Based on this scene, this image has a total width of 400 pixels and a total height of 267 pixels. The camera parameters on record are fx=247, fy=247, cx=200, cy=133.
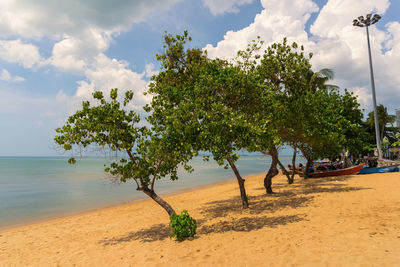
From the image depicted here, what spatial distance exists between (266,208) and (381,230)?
5752 millimetres

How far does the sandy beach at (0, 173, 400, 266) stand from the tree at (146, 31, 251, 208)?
2.63 metres

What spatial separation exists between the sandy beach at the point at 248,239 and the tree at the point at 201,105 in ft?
8.64

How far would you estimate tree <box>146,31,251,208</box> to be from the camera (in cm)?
844

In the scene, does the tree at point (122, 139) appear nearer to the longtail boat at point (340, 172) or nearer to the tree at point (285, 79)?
the tree at point (285, 79)

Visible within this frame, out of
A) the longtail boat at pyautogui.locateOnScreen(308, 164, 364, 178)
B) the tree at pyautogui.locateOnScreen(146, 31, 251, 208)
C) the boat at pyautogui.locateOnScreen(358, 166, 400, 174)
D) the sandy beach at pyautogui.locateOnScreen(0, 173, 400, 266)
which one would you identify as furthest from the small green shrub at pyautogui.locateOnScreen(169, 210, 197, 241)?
the boat at pyautogui.locateOnScreen(358, 166, 400, 174)

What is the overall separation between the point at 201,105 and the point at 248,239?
5.02 m

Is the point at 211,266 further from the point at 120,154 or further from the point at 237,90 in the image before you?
the point at 237,90

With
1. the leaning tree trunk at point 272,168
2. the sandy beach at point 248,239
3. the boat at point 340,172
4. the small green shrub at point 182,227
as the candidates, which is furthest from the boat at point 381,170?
the small green shrub at point 182,227

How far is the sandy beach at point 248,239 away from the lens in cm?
650

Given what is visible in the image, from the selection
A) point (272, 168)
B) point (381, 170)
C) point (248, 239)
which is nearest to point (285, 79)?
point (272, 168)

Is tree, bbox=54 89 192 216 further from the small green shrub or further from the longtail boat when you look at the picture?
the longtail boat

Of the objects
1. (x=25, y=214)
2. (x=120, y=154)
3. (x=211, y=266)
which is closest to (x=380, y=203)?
(x=211, y=266)

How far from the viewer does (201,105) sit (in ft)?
31.2

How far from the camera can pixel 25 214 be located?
1942cm
